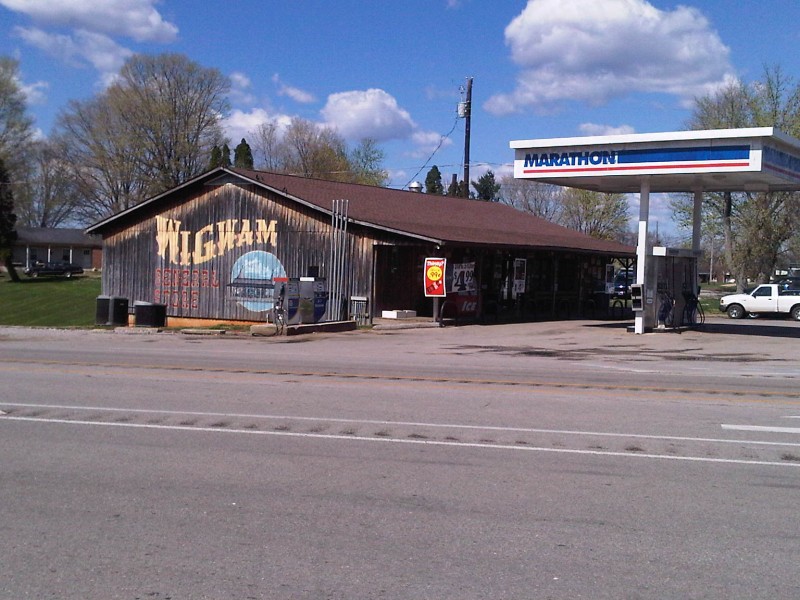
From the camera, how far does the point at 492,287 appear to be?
114 ft

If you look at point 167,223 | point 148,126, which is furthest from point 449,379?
point 148,126

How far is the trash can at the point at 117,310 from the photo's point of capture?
3388cm

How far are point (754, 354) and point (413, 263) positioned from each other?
14081mm

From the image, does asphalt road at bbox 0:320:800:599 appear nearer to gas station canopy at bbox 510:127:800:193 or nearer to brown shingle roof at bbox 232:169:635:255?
gas station canopy at bbox 510:127:800:193

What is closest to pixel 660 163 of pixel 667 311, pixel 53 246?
pixel 667 311

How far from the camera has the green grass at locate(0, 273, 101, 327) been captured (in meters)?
47.3

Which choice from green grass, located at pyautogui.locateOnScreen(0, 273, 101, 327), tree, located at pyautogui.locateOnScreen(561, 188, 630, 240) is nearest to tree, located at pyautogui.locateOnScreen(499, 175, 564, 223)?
tree, located at pyautogui.locateOnScreen(561, 188, 630, 240)

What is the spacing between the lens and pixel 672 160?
2520cm

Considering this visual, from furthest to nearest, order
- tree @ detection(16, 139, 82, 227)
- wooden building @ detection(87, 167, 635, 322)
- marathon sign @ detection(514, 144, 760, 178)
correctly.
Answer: tree @ detection(16, 139, 82, 227), wooden building @ detection(87, 167, 635, 322), marathon sign @ detection(514, 144, 760, 178)

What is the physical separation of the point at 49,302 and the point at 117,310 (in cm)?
2351

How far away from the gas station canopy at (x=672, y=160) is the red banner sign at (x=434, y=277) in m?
3.97

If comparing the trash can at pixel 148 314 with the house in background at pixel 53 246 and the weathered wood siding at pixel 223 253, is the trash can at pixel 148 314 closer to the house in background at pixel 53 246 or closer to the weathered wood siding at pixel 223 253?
the weathered wood siding at pixel 223 253

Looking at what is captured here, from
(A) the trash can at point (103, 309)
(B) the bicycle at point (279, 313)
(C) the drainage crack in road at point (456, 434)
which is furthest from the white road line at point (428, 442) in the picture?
(A) the trash can at point (103, 309)

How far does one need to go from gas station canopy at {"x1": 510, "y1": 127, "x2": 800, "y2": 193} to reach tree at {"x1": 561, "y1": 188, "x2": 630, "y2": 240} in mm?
38331
